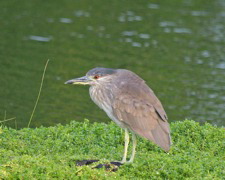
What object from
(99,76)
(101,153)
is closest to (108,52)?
(101,153)

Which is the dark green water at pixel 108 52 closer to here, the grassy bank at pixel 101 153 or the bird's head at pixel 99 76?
the grassy bank at pixel 101 153

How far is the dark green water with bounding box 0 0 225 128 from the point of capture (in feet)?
52.1

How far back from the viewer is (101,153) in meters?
9.48

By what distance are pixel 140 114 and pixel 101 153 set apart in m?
1.52

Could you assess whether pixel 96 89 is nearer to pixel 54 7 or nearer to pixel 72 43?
pixel 72 43

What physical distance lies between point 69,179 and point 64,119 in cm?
699

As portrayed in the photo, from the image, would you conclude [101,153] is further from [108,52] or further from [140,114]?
[108,52]

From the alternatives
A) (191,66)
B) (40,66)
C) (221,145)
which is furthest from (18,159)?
(191,66)

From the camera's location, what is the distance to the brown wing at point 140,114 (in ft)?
26.8

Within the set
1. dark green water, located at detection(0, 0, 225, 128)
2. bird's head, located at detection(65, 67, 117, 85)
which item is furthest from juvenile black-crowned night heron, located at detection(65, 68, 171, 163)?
dark green water, located at detection(0, 0, 225, 128)

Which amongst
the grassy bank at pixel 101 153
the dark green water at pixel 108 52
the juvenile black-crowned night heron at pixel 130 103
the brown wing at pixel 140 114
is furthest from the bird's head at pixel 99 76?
the dark green water at pixel 108 52

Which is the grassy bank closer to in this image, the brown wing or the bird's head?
the brown wing

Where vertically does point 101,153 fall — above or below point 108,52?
above

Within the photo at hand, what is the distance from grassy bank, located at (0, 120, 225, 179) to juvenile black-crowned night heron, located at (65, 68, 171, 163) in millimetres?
470
